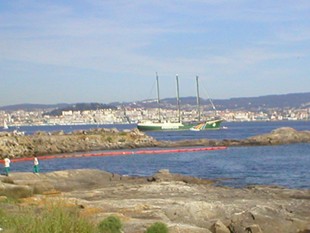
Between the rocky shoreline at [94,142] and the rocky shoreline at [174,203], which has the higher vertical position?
the rocky shoreline at [174,203]

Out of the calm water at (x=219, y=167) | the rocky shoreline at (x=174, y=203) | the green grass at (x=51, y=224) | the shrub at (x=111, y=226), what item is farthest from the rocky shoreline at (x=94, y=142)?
the green grass at (x=51, y=224)

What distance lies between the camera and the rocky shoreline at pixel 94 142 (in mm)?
78500

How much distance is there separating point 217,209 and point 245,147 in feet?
215

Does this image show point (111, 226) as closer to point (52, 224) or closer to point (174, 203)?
point (52, 224)

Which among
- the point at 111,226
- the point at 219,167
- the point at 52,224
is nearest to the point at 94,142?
the point at 219,167

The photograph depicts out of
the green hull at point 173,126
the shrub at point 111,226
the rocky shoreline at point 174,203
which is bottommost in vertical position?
the green hull at point 173,126

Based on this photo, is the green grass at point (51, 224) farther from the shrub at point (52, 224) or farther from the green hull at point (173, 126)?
the green hull at point (173, 126)

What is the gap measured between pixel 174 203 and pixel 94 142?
224 ft

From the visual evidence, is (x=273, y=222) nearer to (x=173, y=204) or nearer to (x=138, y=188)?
(x=173, y=204)

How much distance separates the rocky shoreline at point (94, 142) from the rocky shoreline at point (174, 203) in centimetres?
4252

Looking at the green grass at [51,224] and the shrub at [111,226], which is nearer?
the green grass at [51,224]

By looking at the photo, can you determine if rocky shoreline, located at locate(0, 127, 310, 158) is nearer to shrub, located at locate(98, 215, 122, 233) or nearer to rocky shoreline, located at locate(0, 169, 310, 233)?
rocky shoreline, located at locate(0, 169, 310, 233)

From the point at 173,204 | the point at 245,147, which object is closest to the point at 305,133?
the point at 245,147

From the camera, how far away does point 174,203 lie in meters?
23.7
